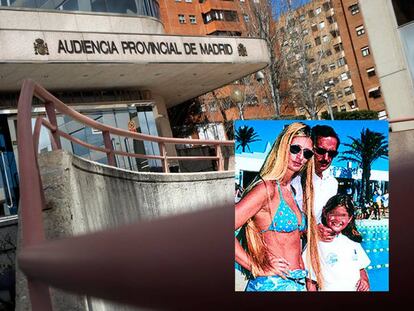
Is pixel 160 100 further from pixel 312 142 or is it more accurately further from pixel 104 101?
pixel 312 142

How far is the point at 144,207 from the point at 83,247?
463 cm

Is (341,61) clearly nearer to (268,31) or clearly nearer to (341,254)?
(268,31)

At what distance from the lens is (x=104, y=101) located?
22.6 meters

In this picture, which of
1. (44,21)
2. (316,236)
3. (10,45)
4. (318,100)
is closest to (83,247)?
(316,236)

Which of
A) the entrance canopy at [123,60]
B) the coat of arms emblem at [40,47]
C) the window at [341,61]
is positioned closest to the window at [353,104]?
the window at [341,61]

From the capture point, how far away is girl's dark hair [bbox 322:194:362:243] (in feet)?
3.79

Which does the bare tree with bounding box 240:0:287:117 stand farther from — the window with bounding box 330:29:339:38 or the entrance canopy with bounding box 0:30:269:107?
the window with bounding box 330:29:339:38

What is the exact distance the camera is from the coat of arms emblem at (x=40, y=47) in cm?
1762

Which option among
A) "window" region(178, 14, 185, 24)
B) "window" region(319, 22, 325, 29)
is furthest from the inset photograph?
"window" region(319, 22, 325, 29)

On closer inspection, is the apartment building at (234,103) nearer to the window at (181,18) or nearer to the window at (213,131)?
the window at (213,131)

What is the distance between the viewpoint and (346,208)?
1161 mm

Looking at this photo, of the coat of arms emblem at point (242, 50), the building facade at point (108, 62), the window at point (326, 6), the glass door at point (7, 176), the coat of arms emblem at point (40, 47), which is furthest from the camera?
the window at point (326, 6)

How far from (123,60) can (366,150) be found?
18.9m

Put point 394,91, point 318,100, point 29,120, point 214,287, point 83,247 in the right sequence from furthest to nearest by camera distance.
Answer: point 318,100 < point 394,91 < point 29,120 < point 83,247 < point 214,287
